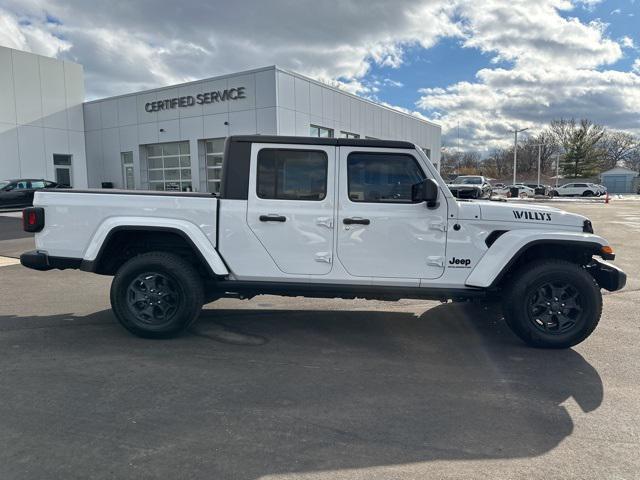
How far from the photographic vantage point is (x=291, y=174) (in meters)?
4.59

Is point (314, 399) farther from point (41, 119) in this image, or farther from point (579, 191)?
point (579, 191)

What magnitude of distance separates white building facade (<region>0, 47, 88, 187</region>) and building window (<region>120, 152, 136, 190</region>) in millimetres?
3424

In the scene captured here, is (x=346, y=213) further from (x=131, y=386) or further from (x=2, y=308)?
(x=2, y=308)

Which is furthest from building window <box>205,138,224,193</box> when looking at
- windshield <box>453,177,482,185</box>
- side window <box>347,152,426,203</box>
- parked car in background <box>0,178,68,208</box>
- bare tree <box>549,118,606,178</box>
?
bare tree <box>549,118,606,178</box>

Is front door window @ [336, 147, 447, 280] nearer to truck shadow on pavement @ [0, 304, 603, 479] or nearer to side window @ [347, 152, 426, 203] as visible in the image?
side window @ [347, 152, 426, 203]

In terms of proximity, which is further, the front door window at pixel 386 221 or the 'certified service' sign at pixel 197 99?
the 'certified service' sign at pixel 197 99

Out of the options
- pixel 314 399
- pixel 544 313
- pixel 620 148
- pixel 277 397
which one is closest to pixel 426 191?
pixel 544 313

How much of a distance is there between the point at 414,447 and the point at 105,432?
6.55 ft

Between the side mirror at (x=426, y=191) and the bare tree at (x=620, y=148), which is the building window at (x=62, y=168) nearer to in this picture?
the side mirror at (x=426, y=191)

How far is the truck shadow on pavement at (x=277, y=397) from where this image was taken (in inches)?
109

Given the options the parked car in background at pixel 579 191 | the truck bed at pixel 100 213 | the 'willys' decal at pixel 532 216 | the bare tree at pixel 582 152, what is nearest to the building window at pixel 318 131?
the truck bed at pixel 100 213

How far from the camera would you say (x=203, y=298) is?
4695mm

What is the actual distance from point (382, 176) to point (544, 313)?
83.3 inches

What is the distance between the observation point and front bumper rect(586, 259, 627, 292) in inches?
178
